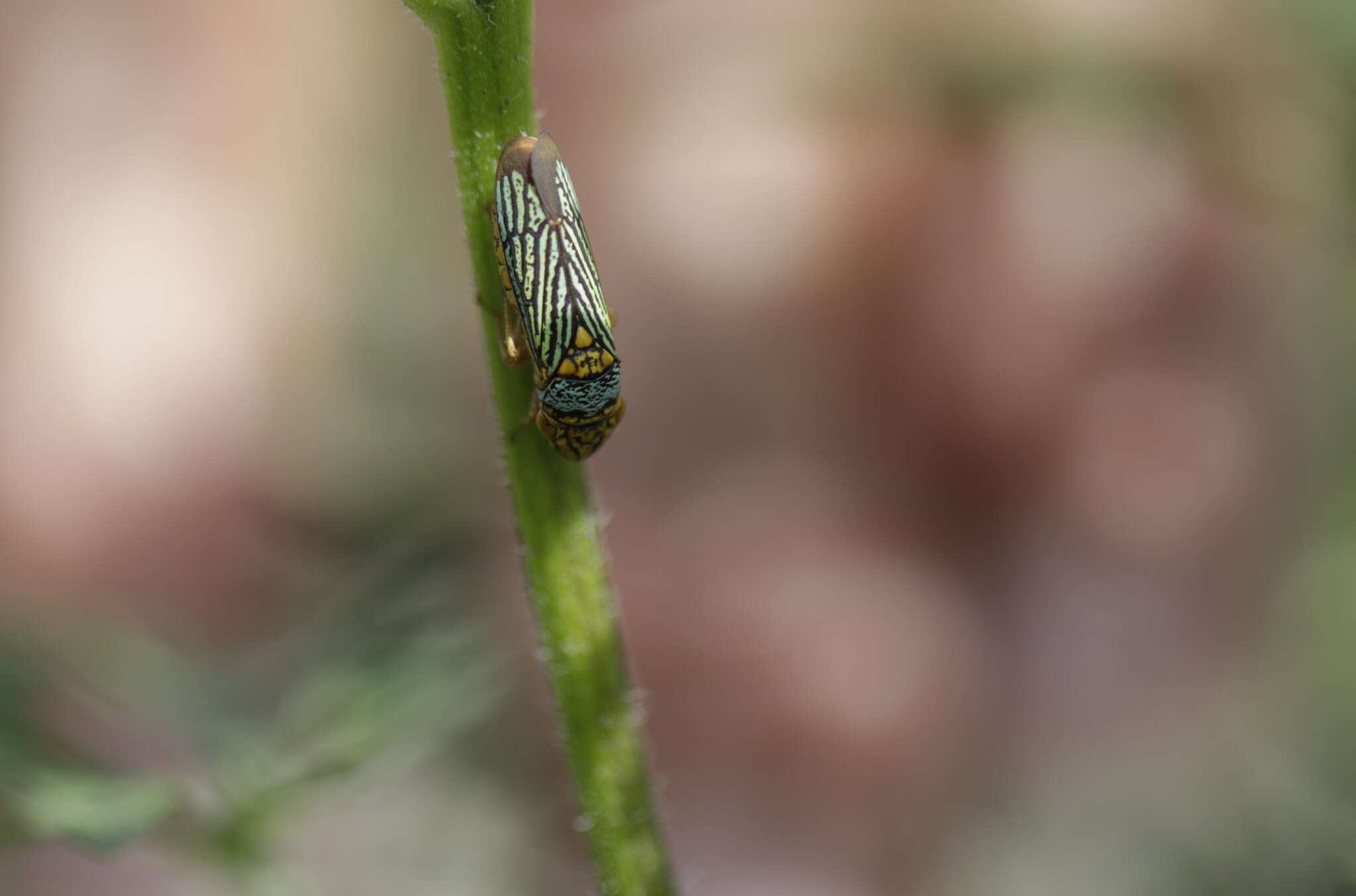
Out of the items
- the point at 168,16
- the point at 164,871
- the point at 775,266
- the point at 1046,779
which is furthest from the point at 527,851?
the point at 168,16

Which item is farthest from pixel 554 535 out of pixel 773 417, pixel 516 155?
pixel 773 417

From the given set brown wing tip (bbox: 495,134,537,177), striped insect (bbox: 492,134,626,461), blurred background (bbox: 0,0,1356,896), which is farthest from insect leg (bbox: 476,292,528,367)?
blurred background (bbox: 0,0,1356,896)

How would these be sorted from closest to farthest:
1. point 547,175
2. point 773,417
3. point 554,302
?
1. point 547,175
2. point 554,302
3. point 773,417

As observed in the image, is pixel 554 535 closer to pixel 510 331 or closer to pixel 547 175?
pixel 510 331

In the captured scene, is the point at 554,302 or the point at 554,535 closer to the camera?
the point at 554,535

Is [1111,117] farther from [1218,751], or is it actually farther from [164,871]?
[164,871]

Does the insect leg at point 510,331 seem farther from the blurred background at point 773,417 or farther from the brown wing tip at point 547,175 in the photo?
the blurred background at point 773,417
